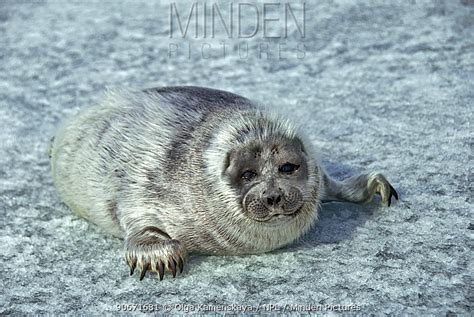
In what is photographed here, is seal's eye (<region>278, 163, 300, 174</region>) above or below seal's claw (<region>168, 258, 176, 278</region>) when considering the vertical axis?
above

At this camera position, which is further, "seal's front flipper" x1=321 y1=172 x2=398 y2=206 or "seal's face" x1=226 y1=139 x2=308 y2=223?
"seal's front flipper" x1=321 y1=172 x2=398 y2=206

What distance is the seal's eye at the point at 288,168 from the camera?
3918 millimetres

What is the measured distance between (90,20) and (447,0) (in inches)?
117

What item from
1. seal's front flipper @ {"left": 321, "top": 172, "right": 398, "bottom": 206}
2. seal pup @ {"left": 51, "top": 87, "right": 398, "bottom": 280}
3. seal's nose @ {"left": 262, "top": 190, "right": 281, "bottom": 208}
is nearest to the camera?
seal's nose @ {"left": 262, "top": 190, "right": 281, "bottom": 208}

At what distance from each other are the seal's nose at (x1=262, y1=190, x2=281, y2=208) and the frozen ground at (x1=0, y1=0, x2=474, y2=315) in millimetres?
339

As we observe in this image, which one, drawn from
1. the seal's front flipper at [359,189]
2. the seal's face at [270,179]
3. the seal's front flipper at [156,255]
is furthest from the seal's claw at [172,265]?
the seal's front flipper at [359,189]

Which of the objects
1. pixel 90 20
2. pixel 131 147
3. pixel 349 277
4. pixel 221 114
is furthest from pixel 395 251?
pixel 90 20

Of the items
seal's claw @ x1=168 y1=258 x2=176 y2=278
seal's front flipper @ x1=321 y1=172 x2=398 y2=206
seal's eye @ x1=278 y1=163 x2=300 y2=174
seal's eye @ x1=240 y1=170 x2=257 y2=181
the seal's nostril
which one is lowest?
seal's claw @ x1=168 y1=258 x2=176 y2=278

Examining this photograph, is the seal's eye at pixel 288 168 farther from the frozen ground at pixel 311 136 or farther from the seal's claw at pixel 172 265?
the seal's claw at pixel 172 265

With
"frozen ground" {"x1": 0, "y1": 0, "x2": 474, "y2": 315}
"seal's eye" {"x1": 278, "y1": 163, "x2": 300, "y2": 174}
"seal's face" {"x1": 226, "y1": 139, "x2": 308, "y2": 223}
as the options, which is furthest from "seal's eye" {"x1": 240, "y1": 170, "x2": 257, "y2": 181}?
"frozen ground" {"x1": 0, "y1": 0, "x2": 474, "y2": 315}

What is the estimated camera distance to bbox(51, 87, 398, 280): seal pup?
12.8 feet

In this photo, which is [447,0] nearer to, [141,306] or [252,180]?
[252,180]

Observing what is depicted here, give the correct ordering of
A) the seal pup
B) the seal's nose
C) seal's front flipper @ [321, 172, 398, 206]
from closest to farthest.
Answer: the seal's nose, the seal pup, seal's front flipper @ [321, 172, 398, 206]

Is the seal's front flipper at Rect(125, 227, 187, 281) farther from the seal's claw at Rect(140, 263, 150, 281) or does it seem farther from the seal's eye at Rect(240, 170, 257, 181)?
the seal's eye at Rect(240, 170, 257, 181)
